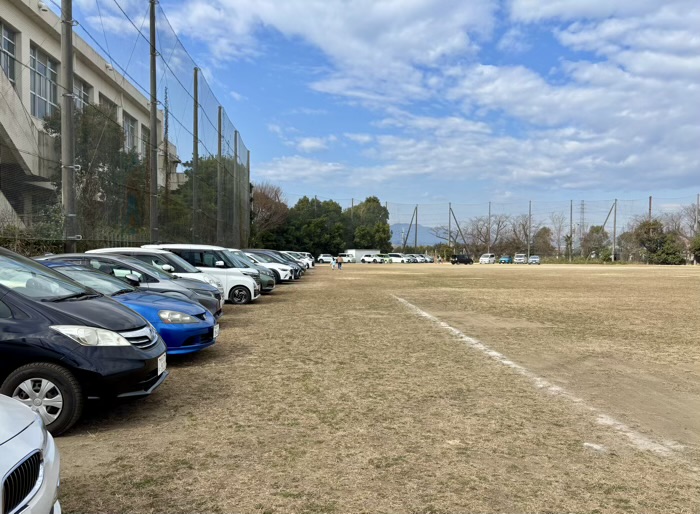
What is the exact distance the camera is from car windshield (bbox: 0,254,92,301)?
4.75 meters

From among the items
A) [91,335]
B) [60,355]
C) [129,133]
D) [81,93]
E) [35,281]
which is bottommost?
[60,355]

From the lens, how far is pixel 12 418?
8.18 feet

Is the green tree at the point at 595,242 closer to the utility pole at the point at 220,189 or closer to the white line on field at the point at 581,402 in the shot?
the utility pole at the point at 220,189

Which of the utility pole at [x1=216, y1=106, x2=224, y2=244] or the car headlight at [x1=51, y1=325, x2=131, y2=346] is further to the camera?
the utility pole at [x1=216, y1=106, x2=224, y2=244]

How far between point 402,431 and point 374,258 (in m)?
80.9

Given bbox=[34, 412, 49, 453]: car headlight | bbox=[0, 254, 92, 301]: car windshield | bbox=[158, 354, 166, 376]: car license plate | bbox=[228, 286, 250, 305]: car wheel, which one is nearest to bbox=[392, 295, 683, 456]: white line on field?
bbox=[158, 354, 166, 376]: car license plate

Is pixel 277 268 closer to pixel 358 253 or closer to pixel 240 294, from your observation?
pixel 240 294

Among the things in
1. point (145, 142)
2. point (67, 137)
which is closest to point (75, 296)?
point (67, 137)

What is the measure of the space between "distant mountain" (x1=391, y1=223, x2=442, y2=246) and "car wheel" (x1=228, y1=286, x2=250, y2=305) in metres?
88.2

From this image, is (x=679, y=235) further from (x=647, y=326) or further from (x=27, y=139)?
(x=27, y=139)

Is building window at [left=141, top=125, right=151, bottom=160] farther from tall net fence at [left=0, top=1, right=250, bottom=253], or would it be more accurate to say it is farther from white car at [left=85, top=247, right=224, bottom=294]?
white car at [left=85, top=247, right=224, bottom=294]

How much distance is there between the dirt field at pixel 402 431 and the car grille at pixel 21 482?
1.03 meters

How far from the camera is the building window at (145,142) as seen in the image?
20078 millimetres

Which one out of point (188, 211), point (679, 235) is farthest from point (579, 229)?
point (188, 211)
